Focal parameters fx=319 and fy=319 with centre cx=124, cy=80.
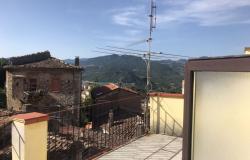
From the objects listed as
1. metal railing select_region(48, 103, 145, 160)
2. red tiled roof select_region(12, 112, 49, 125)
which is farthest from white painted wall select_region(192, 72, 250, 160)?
metal railing select_region(48, 103, 145, 160)

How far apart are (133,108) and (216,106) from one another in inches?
1079

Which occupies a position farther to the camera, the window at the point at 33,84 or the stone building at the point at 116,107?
the stone building at the point at 116,107

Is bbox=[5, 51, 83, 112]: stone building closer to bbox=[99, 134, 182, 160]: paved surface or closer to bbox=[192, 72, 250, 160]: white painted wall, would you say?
bbox=[99, 134, 182, 160]: paved surface

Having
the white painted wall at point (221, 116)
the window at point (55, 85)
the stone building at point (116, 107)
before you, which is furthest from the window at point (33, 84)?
the white painted wall at point (221, 116)

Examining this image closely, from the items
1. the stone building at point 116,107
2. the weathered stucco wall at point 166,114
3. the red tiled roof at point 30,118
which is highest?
the red tiled roof at point 30,118

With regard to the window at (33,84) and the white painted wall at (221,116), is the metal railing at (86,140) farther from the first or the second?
the window at (33,84)

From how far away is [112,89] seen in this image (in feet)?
103

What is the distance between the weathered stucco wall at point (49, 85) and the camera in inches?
1102

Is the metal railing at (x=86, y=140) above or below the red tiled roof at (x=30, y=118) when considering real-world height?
below

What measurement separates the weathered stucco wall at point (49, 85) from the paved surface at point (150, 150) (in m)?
20.7

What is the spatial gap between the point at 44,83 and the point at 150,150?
73.8ft

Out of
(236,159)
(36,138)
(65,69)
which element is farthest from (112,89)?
(236,159)

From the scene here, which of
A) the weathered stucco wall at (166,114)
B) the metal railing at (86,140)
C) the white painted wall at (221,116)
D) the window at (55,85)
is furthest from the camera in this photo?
the window at (55,85)

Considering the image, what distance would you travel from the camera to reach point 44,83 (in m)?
28.1
